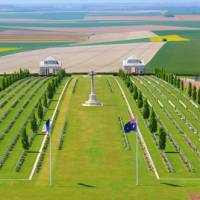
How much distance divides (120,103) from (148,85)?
18.3m

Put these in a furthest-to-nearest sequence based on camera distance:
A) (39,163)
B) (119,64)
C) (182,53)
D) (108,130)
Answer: (182,53), (119,64), (108,130), (39,163)

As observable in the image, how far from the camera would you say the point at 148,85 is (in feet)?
294

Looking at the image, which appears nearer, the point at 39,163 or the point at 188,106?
the point at 39,163

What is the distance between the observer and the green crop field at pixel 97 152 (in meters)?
40.1

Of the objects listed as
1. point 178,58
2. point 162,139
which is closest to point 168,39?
point 178,58

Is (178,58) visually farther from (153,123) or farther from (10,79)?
(153,123)

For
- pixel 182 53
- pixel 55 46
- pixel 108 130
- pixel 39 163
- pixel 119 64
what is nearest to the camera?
pixel 39 163

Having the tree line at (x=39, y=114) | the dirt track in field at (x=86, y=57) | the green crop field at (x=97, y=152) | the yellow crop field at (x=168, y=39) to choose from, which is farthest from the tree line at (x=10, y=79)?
the yellow crop field at (x=168, y=39)

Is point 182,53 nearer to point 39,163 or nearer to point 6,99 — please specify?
point 6,99

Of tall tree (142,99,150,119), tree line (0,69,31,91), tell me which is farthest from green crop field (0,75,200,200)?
tree line (0,69,31,91)

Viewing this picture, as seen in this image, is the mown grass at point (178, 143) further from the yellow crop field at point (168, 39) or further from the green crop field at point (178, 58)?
the yellow crop field at point (168, 39)

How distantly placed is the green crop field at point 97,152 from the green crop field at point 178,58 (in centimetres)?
4706

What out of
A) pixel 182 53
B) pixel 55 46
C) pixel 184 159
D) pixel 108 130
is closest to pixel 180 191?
pixel 184 159

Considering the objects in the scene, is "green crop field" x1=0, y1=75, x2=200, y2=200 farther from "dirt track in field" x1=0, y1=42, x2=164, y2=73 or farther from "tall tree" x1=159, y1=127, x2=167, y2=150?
"dirt track in field" x1=0, y1=42, x2=164, y2=73
